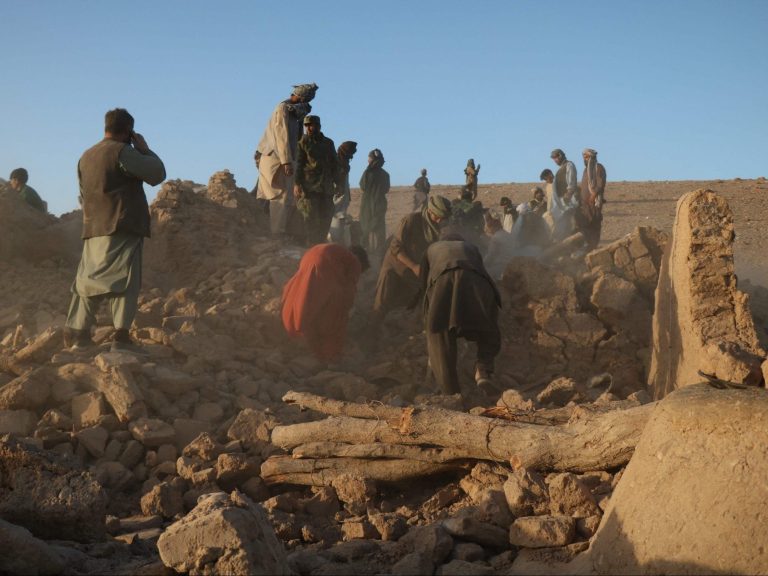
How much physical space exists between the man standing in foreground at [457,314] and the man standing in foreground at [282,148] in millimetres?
2678

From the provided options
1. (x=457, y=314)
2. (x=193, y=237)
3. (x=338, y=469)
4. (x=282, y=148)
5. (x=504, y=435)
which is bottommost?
(x=338, y=469)

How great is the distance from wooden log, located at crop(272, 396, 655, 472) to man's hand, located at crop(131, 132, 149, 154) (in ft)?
7.99

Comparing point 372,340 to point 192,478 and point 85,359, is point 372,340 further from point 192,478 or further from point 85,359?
point 192,478

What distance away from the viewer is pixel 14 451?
349 cm

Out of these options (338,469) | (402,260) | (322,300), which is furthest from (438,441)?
(402,260)

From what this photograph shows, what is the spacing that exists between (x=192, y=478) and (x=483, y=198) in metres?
21.8

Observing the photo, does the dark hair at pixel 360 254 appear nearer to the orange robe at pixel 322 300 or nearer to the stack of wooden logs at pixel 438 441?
the orange robe at pixel 322 300

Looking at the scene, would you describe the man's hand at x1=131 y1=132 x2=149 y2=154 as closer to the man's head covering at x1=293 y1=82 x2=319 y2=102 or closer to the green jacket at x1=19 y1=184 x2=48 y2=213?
the man's head covering at x1=293 y1=82 x2=319 y2=102

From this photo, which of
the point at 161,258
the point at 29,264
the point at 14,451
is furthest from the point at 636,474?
the point at 29,264

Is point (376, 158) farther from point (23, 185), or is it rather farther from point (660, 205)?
point (660, 205)

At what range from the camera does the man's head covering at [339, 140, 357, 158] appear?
988 cm

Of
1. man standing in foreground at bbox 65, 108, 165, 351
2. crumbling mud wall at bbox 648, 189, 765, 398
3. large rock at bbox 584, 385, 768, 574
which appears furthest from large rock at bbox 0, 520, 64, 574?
crumbling mud wall at bbox 648, 189, 765, 398

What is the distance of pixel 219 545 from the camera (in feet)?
Answer: 8.44

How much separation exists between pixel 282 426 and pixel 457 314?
2205 millimetres
